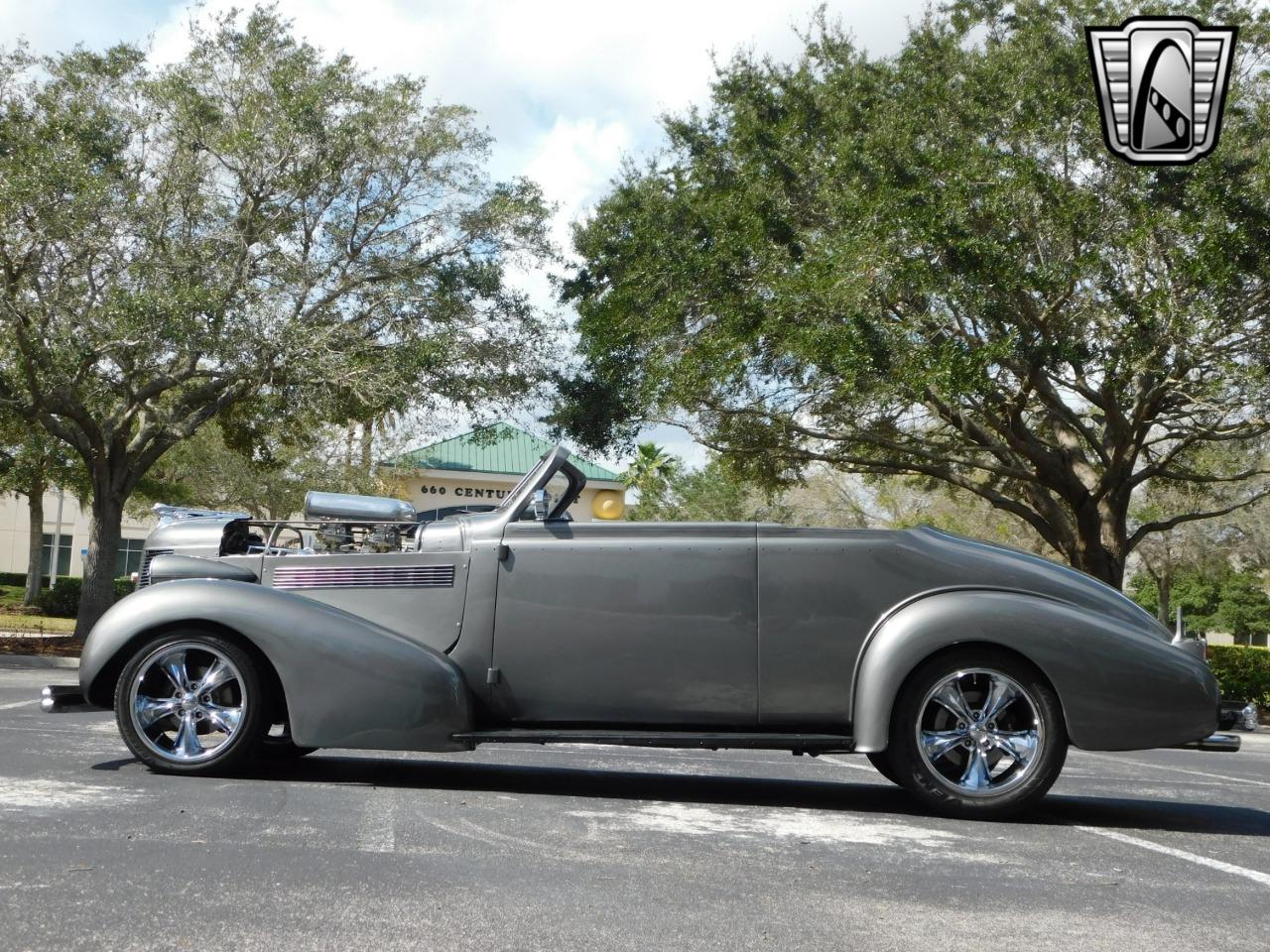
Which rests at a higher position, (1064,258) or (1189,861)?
(1064,258)

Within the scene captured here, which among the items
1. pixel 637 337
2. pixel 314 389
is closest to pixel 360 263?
pixel 314 389

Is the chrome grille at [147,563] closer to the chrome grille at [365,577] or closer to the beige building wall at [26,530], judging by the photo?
the chrome grille at [365,577]

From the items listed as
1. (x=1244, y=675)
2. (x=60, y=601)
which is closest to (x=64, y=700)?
(x=1244, y=675)

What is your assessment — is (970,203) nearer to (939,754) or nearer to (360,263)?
(360,263)

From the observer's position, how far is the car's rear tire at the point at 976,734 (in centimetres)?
559

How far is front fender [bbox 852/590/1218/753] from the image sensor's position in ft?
18.4

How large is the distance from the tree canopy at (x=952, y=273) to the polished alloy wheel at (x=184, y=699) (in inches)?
475

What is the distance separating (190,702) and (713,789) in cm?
256

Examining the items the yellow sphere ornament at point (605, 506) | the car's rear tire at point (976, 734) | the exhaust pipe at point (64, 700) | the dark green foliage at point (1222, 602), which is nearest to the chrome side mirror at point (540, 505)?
the yellow sphere ornament at point (605, 506)

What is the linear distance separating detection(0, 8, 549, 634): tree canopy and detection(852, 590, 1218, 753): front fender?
48.4ft

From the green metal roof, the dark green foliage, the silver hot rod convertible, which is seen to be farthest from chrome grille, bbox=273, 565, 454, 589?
the dark green foliage

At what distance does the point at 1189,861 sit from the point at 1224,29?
51.7 feet

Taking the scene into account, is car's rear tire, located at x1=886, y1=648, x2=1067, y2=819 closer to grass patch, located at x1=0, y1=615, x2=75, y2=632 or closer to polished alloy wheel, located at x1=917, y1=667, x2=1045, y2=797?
polished alloy wheel, located at x1=917, y1=667, x2=1045, y2=797

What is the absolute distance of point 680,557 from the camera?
5.90 metres
